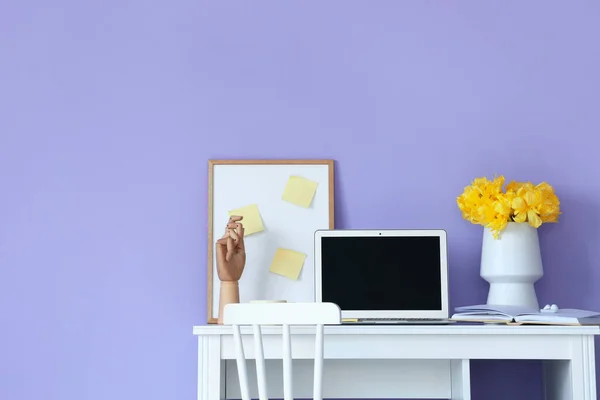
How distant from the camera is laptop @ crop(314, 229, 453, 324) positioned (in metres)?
2.12

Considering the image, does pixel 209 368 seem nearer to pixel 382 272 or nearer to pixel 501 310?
pixel 382 272

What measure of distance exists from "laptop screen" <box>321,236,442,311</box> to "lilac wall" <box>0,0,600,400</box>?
0.16m

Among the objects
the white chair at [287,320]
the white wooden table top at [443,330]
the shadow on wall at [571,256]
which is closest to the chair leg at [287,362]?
the white chair at [287,320]

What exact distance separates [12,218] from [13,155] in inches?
7.2

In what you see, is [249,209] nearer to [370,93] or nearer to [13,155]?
[370,93]

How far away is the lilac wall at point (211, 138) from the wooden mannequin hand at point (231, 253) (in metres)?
0.18

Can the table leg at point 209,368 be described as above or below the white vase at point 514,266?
below

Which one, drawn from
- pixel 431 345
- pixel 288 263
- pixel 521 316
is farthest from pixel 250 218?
pixel 521 316

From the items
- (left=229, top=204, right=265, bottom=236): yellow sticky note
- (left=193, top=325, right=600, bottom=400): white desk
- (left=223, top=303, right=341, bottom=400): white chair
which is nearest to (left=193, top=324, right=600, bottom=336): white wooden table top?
(left=193, top=325, right=600, bottom=400): white desk

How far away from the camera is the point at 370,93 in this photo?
92.7 inches

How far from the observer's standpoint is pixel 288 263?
89.3 inches

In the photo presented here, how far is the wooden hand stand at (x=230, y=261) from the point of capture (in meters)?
2.13

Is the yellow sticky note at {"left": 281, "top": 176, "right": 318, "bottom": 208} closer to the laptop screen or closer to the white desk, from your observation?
the laptop screen

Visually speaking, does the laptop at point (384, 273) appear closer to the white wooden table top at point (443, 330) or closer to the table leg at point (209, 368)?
the white wooden table top at point (443, 330)
